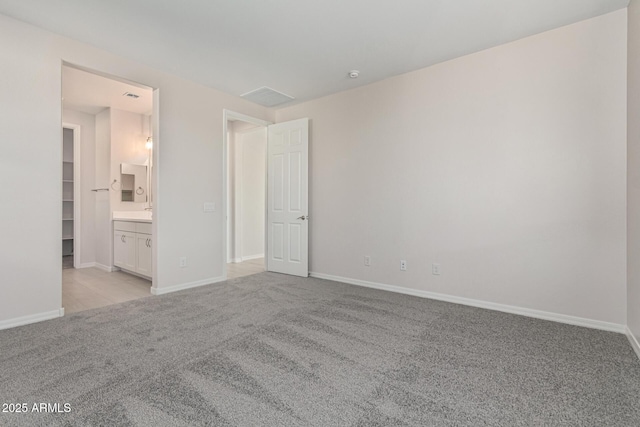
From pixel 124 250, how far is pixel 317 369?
408 centimetres

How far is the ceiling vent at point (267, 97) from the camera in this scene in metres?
4.30

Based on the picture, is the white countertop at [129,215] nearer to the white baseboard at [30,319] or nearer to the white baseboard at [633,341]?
the white baseboard at [30,319]

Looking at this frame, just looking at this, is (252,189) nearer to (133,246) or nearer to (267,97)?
(267,97)

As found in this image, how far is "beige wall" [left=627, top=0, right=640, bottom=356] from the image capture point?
2277 millimetres

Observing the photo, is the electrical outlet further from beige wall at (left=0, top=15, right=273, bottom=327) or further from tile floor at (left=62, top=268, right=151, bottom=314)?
tile floor at (left=62, top=268, right=151, bottom=314)

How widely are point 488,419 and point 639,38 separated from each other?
9.26 ft

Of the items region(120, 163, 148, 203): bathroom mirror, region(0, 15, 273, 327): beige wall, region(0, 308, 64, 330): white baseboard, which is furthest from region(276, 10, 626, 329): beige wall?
region(120, 163, 148, 203): bathroom mirror

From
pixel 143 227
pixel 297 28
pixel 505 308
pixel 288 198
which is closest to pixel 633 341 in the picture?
pixel 505 308

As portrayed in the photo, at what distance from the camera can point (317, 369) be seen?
6.47ft

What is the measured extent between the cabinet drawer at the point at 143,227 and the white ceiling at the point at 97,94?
1758 mm

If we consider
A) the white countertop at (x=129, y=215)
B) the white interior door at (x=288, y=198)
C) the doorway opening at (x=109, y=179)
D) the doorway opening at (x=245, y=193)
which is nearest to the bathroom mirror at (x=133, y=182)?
the doorway opening at (x=109, y=179)

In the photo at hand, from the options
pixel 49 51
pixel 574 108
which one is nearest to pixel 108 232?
pixel 49 51

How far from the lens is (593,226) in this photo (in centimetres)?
271

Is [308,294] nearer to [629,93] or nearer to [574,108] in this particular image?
[574,108]
